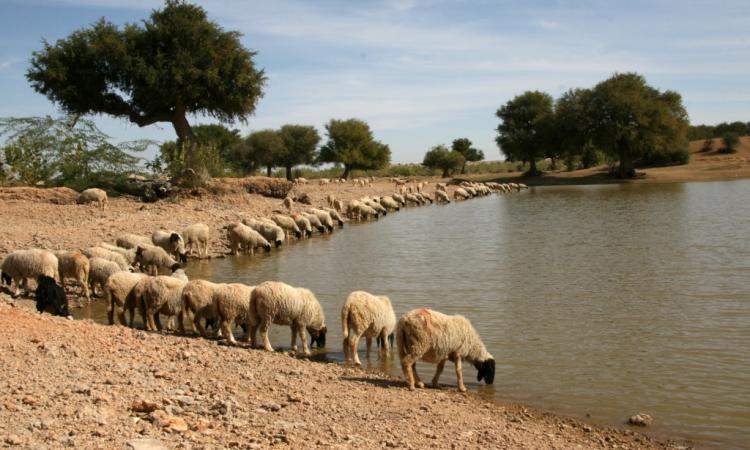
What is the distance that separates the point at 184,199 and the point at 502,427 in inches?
888

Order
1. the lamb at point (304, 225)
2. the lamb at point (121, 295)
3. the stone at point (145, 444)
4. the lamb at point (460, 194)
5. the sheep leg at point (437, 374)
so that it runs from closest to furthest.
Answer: the stone at point (145, 444), the sheep leg at point (437, 374), the lamb at point (121, 295), the lamb at point (304, 225), the lamb at point (460, 194)

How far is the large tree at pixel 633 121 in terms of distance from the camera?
60.2m

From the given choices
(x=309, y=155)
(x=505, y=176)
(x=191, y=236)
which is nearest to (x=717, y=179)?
(x=505, y=176)

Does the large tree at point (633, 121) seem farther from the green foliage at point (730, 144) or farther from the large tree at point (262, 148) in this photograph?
the large tree at point (262, 148)

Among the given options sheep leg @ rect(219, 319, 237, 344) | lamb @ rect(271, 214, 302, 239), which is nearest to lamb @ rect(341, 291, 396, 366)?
sheep leg @ rect(219, 319, 237, 344)

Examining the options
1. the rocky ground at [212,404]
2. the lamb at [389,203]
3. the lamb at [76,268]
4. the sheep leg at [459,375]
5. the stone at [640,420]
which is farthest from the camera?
the lamb at [389,203]

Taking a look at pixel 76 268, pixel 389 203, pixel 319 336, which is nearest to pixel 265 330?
pixel 319 336

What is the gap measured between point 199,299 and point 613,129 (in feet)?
185

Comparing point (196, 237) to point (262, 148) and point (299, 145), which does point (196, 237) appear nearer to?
point (262, 148)

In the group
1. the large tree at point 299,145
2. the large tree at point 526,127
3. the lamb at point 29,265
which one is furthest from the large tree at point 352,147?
the lamb at point 29,265

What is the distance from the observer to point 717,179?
2377 inches

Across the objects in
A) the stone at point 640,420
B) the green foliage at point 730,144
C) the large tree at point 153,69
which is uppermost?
the large tree at point 153,69

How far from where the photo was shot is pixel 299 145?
7731 cm

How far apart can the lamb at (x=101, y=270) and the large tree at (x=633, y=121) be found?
178 ft
